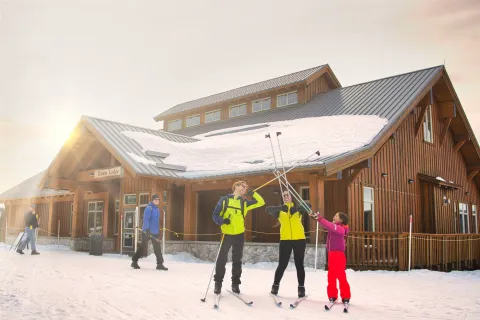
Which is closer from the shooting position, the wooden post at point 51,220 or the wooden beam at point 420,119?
the wooden beam at point 420,119

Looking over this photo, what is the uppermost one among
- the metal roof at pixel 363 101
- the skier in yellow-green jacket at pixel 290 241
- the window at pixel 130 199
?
the metal roof at pixel 363 101

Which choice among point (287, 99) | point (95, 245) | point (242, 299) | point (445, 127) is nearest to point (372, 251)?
point (242, 299)

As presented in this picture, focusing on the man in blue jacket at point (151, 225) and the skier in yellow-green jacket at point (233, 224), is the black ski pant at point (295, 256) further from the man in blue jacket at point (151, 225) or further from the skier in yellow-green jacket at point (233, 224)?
the man in blue jacket at point (151, 225)

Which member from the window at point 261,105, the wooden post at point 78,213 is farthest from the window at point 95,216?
the window at point 261,105

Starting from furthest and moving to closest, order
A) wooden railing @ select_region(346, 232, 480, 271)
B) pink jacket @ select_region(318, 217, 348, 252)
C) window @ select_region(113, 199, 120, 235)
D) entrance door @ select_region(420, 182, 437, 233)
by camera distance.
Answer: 1. window @ select_region(113, 199, 120, 235)
2. entrance door @ select_region(420, 182, 437, 233)
3. wooden railing @ select_region(346, 232, 480, 271)
4. pink jacket @ select_region(318, 217, 348, 252)

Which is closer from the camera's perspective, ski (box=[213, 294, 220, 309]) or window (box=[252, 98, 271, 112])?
ski (box=[213, 294, 220, 309])

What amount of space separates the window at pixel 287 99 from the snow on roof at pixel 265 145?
308cm

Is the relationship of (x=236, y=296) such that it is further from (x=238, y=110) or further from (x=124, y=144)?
(x=238, y=110)

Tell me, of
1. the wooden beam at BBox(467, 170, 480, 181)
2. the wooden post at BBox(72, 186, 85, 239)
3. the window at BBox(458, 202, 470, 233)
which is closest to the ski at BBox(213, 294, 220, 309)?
the wooden post at BBox(72, 186, 85, 239)

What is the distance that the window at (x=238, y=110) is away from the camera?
25.3m

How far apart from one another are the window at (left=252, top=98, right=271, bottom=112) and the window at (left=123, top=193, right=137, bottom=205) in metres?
9.22

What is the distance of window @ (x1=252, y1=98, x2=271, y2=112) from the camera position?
963 inches

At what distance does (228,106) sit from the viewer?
2609 centimetres

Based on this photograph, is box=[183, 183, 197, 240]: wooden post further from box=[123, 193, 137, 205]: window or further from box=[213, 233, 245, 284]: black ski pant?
box=[213, 233, 245, 284]: black ski pant
